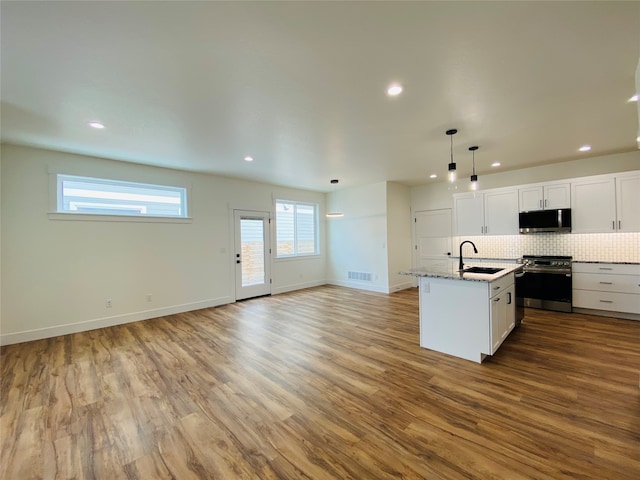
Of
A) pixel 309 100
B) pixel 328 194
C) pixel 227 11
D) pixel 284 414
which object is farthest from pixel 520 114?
pixel 328 194

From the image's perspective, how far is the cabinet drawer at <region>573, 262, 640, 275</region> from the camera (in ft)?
14.0

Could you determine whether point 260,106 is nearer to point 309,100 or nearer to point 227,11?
point 309,100

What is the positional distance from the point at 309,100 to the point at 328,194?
543cm

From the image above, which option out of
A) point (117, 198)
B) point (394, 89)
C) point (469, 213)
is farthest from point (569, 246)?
point (117, 198)

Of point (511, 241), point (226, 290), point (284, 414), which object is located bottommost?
point (284, 414)

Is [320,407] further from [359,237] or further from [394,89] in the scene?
[359,237]

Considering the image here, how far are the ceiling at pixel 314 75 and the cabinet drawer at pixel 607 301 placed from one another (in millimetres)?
2454

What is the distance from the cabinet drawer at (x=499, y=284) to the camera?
2.96 meters

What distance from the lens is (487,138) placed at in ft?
12.7

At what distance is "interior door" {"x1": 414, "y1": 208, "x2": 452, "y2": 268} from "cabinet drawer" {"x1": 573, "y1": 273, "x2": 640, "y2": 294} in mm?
2455

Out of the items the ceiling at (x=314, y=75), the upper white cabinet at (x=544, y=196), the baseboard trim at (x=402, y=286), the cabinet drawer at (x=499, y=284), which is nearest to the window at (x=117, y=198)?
the ceiling at (x=314, y=75)

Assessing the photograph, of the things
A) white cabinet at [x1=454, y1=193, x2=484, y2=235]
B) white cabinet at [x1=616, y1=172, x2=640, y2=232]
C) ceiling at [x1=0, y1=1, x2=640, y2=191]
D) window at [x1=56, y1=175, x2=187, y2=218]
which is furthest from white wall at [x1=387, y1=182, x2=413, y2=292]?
window at [x1=56, y1=175, x2=187, y2=218]

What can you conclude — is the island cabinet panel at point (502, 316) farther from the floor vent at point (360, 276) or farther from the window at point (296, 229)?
the window at point (296, 229)

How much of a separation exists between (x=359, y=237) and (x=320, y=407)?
17.4 feet
